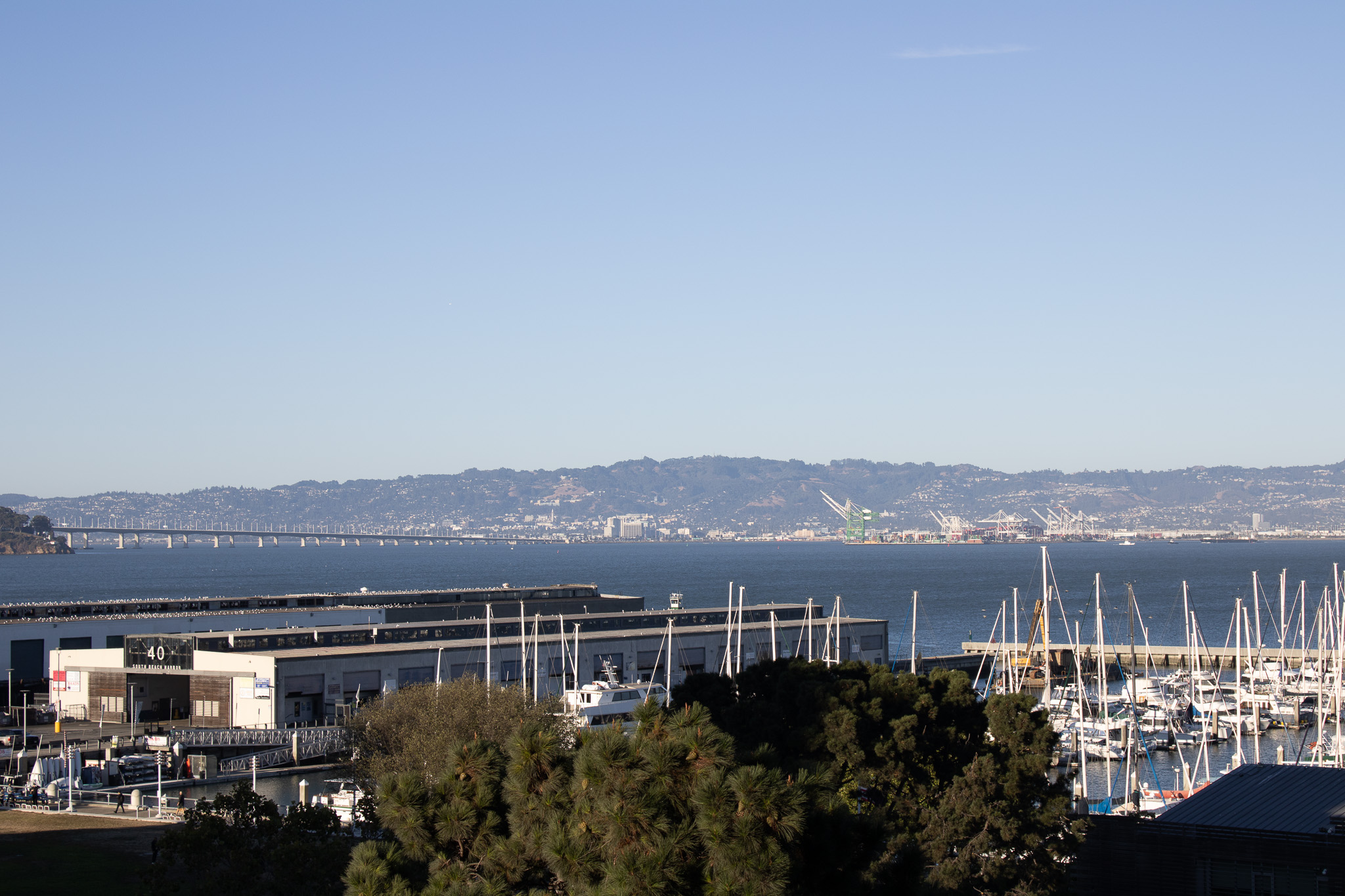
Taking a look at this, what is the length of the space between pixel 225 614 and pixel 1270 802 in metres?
49.9

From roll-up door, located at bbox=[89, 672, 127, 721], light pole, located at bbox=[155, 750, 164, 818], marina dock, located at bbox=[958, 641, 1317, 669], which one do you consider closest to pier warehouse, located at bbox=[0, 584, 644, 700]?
roll-up door, located at bbox=[89, 672, 127, 721]

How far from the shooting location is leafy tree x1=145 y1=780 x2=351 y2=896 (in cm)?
1462

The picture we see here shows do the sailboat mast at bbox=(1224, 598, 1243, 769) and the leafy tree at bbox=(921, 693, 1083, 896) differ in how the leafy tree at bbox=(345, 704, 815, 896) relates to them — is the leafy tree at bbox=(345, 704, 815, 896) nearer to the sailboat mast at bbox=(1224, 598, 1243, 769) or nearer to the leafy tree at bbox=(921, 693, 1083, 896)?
the leafy tree at bbox=(921, 693, 1083, 896)

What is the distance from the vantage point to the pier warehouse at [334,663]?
45.4m

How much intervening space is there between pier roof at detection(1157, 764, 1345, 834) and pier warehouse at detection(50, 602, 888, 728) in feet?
73.6

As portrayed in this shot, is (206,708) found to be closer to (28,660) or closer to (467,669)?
(467,669)

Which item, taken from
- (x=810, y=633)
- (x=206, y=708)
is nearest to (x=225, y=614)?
(x=206, y=708)

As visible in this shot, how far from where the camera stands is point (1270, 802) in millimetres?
17703

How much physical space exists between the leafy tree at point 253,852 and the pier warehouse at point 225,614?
41.5 metres

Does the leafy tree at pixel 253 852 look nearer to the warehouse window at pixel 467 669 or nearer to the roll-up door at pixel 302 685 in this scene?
the roll-up door at pixel 302 685

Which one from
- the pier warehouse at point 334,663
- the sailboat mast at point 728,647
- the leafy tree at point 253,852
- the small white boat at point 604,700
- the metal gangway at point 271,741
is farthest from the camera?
the sailboat mast at point 728,647

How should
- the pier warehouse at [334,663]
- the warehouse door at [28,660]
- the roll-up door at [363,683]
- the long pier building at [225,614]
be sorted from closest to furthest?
the pier warehouse at [334,663], the roll-up door at [363,683], the warehouse door at [28,660], the long pier building at [225,614]

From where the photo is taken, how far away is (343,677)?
46156mm

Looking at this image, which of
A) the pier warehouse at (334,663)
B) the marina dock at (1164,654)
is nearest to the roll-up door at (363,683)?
the pier warehouse at (334,663)
